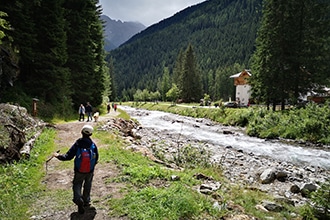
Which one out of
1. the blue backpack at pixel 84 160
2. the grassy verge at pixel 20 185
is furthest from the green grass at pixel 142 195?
the blue backpack at pixel 84 160

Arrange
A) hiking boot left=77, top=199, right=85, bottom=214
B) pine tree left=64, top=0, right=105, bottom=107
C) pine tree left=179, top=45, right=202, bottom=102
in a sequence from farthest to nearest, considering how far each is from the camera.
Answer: pine tree left=179, top=45, right=202, bottom=102 → pine tree left=64, top=0, right=105, bottom=107 → hiking boot left=77, top=199, right=85, bottom=214

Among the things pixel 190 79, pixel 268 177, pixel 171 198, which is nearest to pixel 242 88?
pixel 190 79

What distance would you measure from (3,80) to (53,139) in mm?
6982

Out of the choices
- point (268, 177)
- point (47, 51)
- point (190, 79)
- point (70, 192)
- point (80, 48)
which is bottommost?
point (268, 177)

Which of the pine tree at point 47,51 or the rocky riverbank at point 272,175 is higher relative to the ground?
the pine tree at point 47,51

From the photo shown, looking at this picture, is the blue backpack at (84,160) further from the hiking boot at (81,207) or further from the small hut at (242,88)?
the small hut at (242,88)

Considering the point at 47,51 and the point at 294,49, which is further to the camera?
the point at 294,49

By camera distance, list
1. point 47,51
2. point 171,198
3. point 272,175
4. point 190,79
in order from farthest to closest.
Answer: point 190,79
point 47,51
point 272,175
point 171,198

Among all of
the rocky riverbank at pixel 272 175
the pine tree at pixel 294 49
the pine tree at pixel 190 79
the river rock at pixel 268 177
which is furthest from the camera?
A: the pine tree at pixel 190 79

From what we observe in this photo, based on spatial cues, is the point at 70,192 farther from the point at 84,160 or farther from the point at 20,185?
the point at 84,160

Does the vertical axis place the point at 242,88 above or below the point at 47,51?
below

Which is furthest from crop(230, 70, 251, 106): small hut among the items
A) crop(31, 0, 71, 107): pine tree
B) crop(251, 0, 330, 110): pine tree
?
crop(31, 0, 71, 107): pine tree

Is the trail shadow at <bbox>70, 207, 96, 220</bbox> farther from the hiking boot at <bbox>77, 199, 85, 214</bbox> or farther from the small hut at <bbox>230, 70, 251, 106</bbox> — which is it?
the small hut at <bbox>230, 70, 251, 106</bbox>

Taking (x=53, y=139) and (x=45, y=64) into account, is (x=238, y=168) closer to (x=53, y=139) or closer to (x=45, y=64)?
(x=53, y=139)
